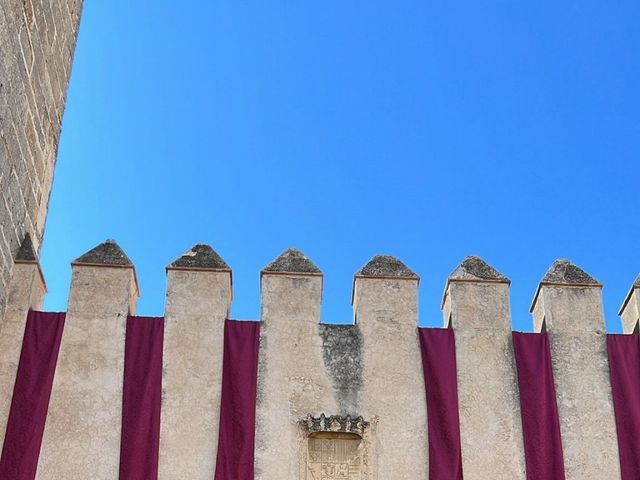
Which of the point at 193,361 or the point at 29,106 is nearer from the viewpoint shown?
the point at 193,361

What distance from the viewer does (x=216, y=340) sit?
942 centimetres


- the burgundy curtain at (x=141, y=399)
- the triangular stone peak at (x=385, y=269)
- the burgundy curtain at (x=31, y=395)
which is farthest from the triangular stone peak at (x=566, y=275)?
the burgundy curtain at (x=31, y=395)

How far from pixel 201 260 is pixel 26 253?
1.54 meters

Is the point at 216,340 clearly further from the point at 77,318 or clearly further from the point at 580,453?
the point at 580,453

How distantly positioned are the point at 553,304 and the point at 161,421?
3574mm

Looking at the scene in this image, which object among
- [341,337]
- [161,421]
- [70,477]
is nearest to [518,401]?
[341,337]

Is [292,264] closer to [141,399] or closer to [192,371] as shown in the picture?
[192,371]

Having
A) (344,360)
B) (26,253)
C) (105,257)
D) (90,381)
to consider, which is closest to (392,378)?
(344,360)

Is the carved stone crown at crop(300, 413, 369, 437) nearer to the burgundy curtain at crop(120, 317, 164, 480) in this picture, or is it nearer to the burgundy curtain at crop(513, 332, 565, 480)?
the burgundy curtain at crop(120, 317, 164, 480)

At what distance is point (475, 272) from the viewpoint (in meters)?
9.86

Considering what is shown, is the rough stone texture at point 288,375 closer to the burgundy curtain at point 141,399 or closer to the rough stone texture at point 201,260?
the rough stone texture at point 201,260

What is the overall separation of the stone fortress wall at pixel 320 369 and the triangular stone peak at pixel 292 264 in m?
0.01

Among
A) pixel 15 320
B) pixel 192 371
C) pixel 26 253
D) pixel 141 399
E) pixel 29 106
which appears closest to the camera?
pixel 141 399

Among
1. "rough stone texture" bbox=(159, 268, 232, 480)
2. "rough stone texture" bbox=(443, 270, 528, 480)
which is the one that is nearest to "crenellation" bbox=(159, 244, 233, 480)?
"rough stone texture" bbox=(159, 268, 232, 480)
